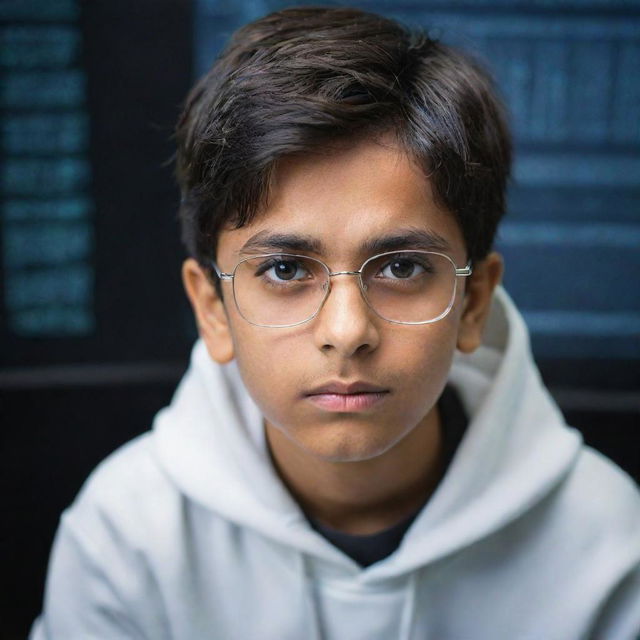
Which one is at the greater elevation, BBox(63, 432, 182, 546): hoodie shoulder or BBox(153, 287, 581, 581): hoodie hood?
BBox(153, 287, 581, 581): hoodie hood

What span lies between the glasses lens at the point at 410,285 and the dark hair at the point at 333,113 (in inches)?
3.5

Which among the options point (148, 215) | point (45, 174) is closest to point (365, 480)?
point (148, 215)

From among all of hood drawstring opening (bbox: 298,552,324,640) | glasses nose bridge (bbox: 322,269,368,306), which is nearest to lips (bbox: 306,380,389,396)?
glasses nose bridge (bbox: 322,269,368,306)

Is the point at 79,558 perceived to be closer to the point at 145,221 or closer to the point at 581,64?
the point at 145,221

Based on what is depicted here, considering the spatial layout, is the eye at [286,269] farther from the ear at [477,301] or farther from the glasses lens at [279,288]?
the ear at [477,301]

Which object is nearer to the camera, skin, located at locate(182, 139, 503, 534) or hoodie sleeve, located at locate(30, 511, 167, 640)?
skin, located at locate(182, 139, 503, 534)

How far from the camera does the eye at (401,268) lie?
1.21 meters

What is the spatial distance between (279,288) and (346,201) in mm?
159

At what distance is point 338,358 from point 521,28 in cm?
89

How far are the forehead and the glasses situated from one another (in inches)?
1.2

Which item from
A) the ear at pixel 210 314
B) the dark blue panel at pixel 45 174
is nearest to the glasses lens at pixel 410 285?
the ear at pixel 210 314

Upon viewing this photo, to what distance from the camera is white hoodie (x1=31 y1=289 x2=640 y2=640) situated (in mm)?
1405

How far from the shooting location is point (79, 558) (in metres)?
1.54

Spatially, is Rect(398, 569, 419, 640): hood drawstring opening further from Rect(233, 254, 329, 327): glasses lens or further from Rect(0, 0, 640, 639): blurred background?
Rect(0, 0, 640, 639): blurred background
